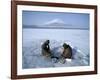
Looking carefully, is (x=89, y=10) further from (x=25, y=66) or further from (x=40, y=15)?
(x=25, y=66)

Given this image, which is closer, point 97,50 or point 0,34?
point 0,34

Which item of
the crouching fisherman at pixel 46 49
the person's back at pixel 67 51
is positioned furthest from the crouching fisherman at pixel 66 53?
the crouching fisherman at pixel 46 49

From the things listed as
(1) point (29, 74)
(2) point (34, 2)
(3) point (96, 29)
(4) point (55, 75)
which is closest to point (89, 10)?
(3) point (96, 29)

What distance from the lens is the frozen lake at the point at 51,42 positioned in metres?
1.77

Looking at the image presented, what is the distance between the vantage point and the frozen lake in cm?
177

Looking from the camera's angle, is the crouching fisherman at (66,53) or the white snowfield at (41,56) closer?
the white snowfield at (41,56)

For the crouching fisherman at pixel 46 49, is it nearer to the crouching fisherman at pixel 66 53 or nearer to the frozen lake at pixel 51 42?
the frozen lake at pixel 51 42

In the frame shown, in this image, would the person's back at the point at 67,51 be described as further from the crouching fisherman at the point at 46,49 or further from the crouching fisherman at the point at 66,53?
the crouching fisherman at the point at 46,49

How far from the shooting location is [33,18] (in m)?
1.79

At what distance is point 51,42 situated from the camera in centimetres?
184

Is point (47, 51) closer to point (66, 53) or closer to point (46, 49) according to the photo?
point (46, 49)

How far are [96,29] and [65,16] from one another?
344 millimetres

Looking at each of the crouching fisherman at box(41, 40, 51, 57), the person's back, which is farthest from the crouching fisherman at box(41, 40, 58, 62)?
the person's back

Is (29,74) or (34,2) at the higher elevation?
(34,2)
